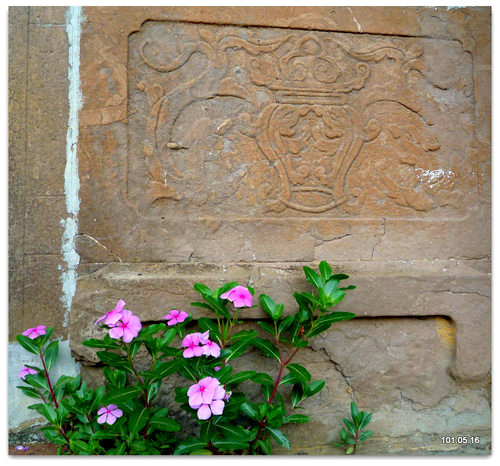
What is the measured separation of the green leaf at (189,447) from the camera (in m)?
1.73

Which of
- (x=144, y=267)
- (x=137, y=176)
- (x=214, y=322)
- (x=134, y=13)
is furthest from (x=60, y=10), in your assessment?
(x=214, y=322)

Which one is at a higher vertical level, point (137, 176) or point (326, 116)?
point (326, 116)

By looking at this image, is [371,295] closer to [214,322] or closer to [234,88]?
[214,322]

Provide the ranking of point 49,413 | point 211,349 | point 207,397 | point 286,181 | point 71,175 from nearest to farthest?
point 207,397 < point 211,349 < point 49,413 < point 71,175 < point 286,181

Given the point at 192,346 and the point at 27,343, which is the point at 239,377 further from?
the point at 27,343

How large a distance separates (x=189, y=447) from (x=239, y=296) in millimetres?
659

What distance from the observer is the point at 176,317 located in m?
1.87

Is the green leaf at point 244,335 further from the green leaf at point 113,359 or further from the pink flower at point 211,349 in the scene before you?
the green leaf at point 113,359

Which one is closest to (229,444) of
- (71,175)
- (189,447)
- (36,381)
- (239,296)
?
(189,447)

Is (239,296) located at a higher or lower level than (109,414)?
higher

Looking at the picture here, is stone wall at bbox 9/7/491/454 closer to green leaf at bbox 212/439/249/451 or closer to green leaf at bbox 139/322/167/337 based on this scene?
green leaf at bbox 139/322/167/337

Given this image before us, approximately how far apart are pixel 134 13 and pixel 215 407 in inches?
75.1

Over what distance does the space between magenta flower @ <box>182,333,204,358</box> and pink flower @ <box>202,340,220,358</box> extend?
0.02 m

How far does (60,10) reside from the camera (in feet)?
6.82
